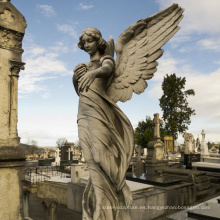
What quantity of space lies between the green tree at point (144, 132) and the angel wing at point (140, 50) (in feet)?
117

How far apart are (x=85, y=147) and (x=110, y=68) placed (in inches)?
40.2

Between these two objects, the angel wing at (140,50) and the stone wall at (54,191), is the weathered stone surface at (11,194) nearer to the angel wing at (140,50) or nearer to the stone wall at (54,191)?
the angel wing at (140,50)

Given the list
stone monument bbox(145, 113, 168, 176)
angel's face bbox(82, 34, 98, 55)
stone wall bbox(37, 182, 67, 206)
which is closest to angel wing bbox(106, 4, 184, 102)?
angel's face bbox(82, 34, 98, 55)

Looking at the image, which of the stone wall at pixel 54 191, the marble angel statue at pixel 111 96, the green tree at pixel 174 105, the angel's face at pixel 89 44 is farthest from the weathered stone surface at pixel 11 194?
the green tree at pixel 174 105

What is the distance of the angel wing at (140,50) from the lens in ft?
8.22

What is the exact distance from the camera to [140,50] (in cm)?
262

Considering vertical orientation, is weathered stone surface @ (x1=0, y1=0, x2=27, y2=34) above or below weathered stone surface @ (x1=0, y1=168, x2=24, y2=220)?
above

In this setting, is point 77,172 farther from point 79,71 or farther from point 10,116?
point 79,71

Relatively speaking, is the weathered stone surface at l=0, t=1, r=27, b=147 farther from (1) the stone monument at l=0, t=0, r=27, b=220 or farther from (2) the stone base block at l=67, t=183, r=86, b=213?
(2) the stone base block at l=67, t=183, r=86, b=213

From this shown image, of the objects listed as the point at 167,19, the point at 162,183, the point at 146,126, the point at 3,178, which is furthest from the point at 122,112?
the point at 146,126

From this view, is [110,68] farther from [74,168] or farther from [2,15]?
[74,168]

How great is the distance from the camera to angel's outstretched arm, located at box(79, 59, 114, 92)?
240 cm

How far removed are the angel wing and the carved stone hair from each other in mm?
188

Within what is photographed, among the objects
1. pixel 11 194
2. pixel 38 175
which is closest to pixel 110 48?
pixel 11 194
